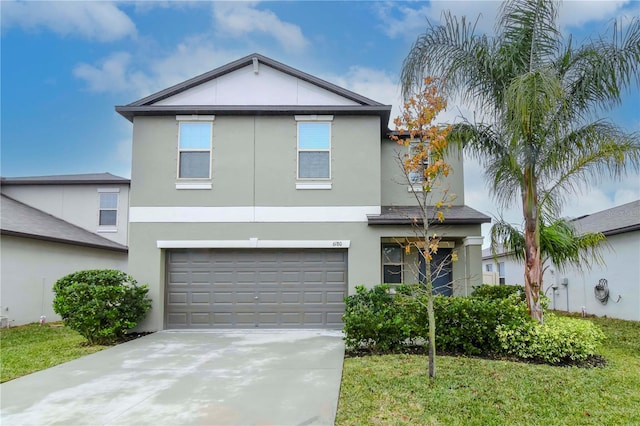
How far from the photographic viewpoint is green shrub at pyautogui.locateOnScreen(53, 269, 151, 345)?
9.68 metres

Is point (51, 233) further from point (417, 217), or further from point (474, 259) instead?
point (474, 259)

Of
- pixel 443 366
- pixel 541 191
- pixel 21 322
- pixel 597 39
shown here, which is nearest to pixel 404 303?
pixel 443 366

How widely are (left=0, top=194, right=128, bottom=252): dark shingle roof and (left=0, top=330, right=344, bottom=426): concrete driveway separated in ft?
21.5

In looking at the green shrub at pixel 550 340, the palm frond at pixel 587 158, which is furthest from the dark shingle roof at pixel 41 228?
the palm frond at pixel 587 158

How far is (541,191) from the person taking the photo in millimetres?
8672

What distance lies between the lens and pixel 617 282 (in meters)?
14.9

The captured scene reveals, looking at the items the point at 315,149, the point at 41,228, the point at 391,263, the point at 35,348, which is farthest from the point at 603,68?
the point at 41,228

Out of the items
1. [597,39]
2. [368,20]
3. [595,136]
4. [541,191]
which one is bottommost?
[541,191]

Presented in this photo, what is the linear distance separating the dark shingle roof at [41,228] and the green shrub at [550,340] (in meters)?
13.5

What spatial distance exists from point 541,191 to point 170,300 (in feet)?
31.4

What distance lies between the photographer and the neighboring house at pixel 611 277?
553 inches

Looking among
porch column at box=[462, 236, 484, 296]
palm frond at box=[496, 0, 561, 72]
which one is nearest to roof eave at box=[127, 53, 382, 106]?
palm frond at box=[496, 0, 561, 72]

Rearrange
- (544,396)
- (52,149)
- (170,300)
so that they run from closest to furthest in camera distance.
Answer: (544,396) → (170,300) → (52,149)

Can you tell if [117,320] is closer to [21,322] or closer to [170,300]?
[170,300]
